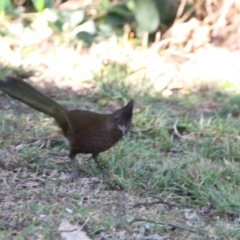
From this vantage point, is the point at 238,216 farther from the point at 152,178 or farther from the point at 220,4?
the point at 220,4

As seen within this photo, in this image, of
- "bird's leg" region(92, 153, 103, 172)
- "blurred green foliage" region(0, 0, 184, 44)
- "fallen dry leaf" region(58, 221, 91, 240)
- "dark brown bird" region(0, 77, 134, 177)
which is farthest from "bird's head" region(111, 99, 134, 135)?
"blurred green foliage" region(0, 0, 184, 44)

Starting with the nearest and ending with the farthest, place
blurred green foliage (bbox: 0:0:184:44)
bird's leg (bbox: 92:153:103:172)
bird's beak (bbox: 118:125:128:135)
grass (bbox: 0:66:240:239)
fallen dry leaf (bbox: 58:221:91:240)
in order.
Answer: fallen dry leaf (bbox: 58:221:91:240) → grass (bbox: 0:66:240:239) → bird's beak (bbox: 118:125:128:135) → bird's leg (bbox: 92:153:103:172) → blurred green foliage (bbox: 0:0:184:44)

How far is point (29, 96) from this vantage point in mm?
5023

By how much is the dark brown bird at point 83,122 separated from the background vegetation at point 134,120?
8.9 inches

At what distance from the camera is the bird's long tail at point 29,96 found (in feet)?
16.3

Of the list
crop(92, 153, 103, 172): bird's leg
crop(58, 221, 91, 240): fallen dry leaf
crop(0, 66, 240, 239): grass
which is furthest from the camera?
crop(92, 153, 103, 172): bird's leg

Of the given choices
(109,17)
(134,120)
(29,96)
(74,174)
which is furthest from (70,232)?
(109,17)

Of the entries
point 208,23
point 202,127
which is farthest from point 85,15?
point 202,127

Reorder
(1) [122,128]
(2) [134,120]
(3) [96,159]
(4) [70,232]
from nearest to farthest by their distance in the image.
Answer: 1. (4) [70,232]
2. (1) [122,128]
3. (3) [96,159]
4. (2) [134,120]

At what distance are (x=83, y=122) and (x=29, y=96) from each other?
395mm

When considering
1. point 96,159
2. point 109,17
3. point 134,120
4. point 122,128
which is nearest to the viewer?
point 122,128

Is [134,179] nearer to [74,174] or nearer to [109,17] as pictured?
[74,174]

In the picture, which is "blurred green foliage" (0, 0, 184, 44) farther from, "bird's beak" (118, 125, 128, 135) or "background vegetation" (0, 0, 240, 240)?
"bird's beak" (118, 125, 128, 135)

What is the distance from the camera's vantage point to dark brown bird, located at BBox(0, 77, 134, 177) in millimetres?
4945
